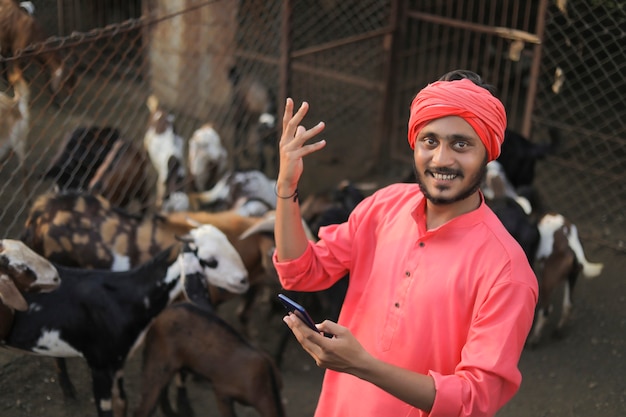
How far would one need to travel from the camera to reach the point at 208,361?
4039 millimetres

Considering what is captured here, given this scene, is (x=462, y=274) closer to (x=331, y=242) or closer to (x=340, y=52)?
(x=331, y=242)

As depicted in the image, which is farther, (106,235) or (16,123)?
(16,123)

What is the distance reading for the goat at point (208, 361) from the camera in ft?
13.0

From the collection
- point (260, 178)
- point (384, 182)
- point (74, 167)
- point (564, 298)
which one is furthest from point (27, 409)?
point (384, 182)

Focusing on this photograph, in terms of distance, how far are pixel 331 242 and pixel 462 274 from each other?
49cm

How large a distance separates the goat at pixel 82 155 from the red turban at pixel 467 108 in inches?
160

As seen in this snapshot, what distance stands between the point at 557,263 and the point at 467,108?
3433 millimetres

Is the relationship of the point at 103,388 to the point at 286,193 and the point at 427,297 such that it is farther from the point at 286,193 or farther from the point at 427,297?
the point at 427,297

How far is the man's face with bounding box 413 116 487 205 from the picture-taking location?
2.04 metres

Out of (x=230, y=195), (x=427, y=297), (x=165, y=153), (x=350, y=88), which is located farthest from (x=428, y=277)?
(x=350, y=88)

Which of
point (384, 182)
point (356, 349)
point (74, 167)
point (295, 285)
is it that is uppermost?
point (356, 349)

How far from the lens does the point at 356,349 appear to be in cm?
179

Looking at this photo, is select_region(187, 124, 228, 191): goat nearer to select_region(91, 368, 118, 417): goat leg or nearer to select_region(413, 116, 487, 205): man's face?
select_region(91, 368, 118, 417): goat leg

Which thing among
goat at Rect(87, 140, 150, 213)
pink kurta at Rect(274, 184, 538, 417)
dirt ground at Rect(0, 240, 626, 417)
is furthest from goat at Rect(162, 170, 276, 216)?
pink kurta at Rect(274, 184, 538, 417)
